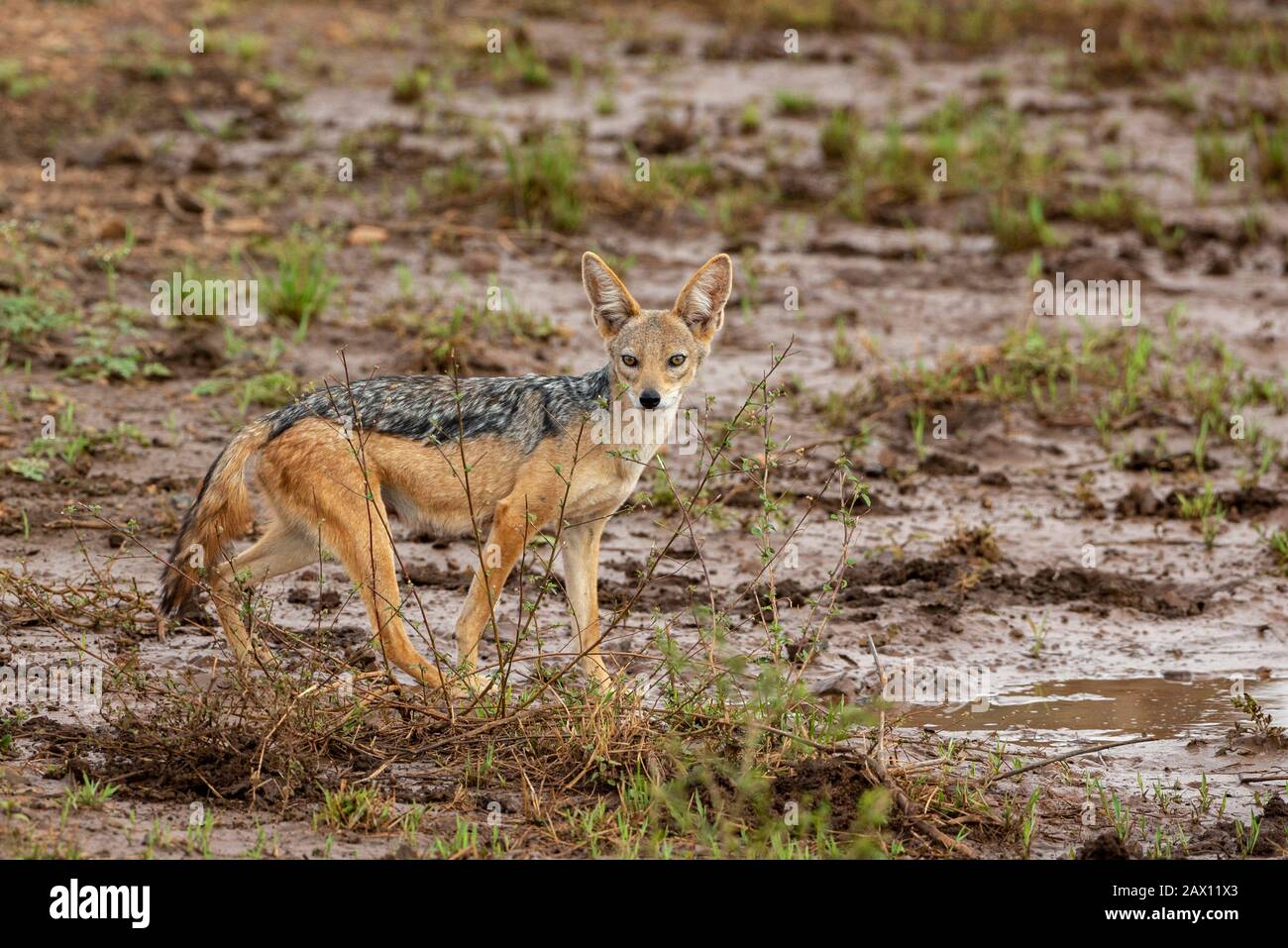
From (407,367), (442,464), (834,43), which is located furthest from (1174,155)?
(442,464)

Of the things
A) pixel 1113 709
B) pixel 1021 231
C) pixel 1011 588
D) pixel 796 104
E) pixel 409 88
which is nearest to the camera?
pixel 1113 709

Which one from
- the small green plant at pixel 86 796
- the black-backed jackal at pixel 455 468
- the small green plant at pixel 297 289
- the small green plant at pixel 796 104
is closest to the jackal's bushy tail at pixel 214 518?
the black-backed jackal at pixel 455 468

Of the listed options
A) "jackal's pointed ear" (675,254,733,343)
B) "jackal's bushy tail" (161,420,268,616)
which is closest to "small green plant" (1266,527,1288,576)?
"jackal's pointed ear" (675,254,733,343)

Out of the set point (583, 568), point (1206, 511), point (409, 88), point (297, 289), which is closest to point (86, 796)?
point (583, 568)

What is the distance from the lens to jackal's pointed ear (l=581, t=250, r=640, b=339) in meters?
7.13

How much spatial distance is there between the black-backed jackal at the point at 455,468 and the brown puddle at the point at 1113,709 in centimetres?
163

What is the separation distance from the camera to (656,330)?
7.04 m

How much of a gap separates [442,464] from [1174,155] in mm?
10219

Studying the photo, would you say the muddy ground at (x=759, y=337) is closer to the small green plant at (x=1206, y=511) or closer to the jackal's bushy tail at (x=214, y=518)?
the small green plant at (x=1206, y=511)

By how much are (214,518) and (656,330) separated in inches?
75.6

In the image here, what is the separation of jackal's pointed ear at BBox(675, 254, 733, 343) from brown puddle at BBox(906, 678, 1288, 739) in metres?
1.83

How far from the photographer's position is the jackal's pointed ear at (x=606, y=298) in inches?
281

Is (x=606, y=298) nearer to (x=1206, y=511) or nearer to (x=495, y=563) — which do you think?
(x=495, y=563)
